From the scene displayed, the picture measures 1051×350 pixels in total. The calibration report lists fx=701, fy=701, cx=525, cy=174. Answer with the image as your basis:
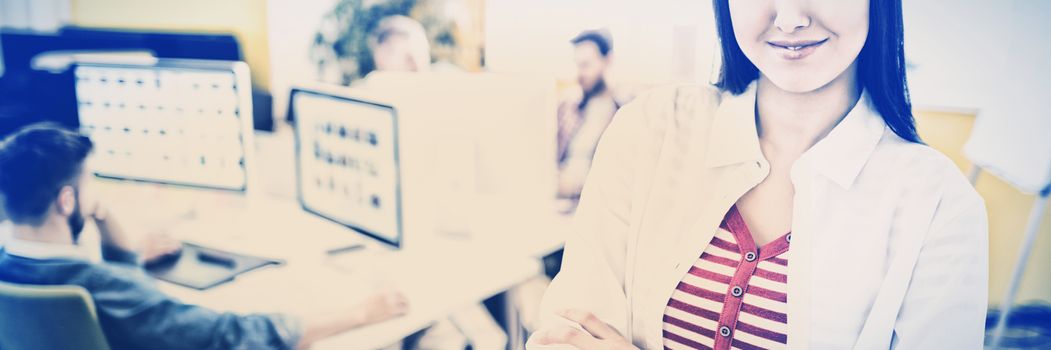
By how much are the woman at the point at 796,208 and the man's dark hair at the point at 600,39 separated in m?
0.16

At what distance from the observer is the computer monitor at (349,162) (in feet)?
5.26

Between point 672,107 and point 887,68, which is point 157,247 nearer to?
point 672,107

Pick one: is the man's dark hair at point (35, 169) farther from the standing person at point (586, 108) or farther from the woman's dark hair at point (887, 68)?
the woman's dark hair at point (887, 68)

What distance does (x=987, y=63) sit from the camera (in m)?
1.11

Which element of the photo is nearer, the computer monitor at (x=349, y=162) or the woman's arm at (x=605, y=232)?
the woman's arm at (x=605, y=232)

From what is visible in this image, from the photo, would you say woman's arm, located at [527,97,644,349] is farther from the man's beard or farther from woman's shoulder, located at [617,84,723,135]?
the man's beard

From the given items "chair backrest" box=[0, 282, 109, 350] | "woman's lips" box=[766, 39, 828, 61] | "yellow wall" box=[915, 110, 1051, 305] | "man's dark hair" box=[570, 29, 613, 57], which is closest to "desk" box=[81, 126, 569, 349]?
"chair backrest" box=[0, 282, 109, 350]

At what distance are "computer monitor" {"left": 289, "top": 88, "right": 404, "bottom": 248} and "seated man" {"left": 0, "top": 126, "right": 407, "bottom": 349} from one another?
9.9 inches

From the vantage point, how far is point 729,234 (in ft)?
3.76

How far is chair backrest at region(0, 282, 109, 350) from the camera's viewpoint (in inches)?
53.6

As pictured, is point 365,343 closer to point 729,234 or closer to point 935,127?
point 729,234

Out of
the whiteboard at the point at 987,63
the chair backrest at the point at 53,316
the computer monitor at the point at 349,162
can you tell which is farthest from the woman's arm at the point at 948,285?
the chair backrest at the point at 53,316

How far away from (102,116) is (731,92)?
1638 millimetres

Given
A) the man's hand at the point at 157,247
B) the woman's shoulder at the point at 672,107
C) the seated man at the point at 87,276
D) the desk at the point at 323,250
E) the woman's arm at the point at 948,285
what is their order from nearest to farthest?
the woman's arm at the point at 948,285
the woman's shoulder at the point at 672,107
the seated man at the point at 87,276
the desk at the point at 323,250
the man's hand at the point at 157,247
